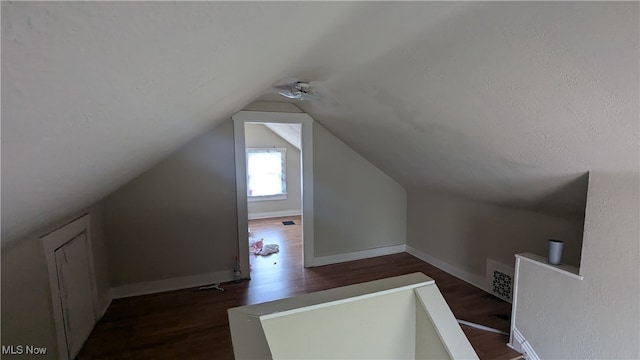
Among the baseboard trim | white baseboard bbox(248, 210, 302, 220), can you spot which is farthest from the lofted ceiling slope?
white baseboard bbox(248, 210, 302, 220)

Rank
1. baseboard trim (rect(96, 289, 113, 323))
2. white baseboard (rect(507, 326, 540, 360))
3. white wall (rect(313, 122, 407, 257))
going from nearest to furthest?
white baseboard (rect(507, 326, 540, 360)) < baseboard trim (rect(96, 289, 113, 323)) < white wall (rect(313, 122, 407, 257))

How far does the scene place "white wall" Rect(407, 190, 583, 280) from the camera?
93.4 inches

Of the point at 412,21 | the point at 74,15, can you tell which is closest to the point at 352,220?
the point at 412,21

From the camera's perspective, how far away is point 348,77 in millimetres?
1904

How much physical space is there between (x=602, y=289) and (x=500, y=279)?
4.09 ft

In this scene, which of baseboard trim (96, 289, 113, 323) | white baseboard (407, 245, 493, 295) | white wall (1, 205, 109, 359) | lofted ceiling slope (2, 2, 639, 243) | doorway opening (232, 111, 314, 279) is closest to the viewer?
lofted ceiling slope (2, 2, 639, 243)

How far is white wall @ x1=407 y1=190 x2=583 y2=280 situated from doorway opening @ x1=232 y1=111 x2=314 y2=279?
4.81 ft

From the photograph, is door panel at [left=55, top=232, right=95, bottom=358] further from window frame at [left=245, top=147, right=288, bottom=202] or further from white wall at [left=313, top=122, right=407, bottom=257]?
window frame at [left=245, top=147, right=288, bottom=202]

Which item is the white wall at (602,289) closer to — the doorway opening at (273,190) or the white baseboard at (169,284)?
the doorway opening at (273,190)

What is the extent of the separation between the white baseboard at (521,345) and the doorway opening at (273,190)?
2118 mm

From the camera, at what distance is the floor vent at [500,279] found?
271 cm

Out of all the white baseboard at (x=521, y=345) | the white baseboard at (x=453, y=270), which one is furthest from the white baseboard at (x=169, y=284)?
the white baseboard at (x=521, y=345)

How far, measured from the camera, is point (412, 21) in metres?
1.18

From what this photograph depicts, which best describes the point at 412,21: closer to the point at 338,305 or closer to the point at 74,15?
the point at 74,15
